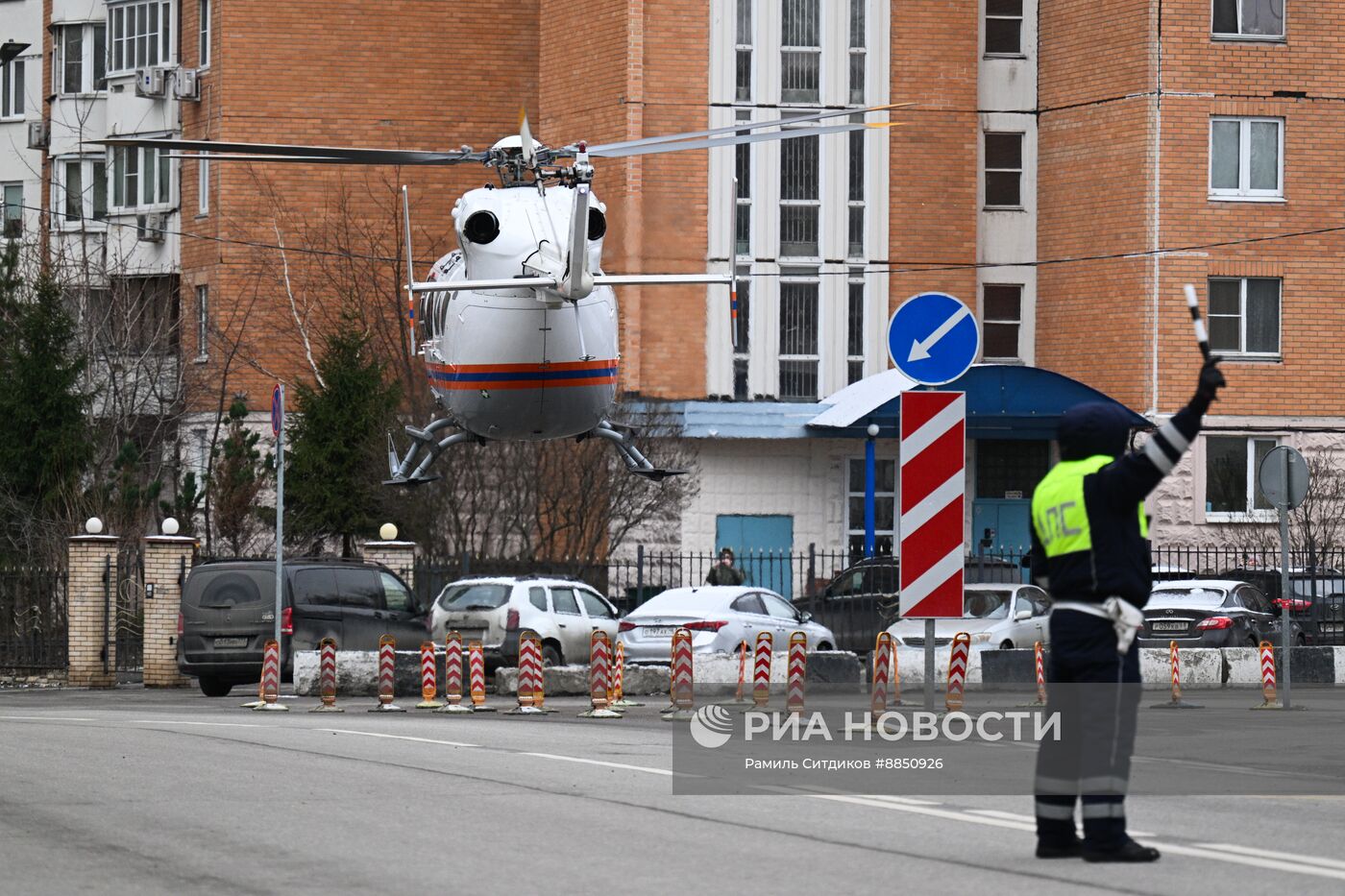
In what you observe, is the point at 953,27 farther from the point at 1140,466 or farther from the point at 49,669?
the point at 1140,466

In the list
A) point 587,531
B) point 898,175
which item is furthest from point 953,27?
point 587,531

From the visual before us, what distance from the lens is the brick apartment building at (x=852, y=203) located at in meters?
42.0

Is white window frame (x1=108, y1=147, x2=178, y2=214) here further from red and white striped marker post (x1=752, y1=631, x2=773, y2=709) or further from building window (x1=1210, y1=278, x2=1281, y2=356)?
red and white striped marker post (x1=752, y1=631, x2=773, y2=709)

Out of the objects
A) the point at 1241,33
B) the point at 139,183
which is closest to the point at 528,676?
the point at 1241,33

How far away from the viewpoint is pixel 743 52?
43781 millimetres

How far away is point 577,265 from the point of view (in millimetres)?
22641

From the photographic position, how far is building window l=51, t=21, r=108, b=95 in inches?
2137

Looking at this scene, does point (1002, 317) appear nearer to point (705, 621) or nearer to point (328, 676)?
point (705, 621)

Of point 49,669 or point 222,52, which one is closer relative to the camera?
point 49,669

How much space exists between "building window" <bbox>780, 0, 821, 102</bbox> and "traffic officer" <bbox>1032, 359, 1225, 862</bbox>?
3558 centimetres

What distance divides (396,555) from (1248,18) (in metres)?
19.5

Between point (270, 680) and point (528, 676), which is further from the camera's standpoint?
point (270, 680)

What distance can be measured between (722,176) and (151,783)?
31636 millimetres

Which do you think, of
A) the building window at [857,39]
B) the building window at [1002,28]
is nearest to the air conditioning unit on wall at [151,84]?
the building window at [857,39]
